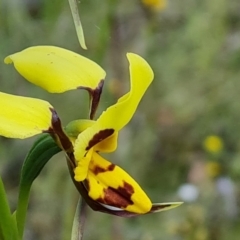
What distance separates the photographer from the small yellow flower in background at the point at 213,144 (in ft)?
5.79

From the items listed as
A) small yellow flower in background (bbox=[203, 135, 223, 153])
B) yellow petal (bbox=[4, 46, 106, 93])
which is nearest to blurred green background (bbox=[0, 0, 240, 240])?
small yellow flower in background (bbox=[203, 135, 223, 153])

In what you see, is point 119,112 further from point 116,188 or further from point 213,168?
point 213,168

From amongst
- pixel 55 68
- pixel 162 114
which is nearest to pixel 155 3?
pixel 162 114

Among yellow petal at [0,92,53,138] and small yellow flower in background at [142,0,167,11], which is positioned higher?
yellow petal at [0,92,53,138]

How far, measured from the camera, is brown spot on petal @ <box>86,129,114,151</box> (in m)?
0.47

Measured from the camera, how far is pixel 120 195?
48 centimetres

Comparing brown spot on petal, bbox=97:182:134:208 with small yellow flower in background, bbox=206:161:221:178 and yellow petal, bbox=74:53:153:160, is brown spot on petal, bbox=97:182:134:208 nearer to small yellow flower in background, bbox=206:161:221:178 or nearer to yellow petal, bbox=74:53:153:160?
yellow petal, bbox=74:53:153:160

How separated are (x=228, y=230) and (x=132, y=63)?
3.75 ft

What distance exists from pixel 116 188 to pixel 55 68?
0.10 m

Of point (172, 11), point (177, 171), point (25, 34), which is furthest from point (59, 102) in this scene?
point (172, 11)

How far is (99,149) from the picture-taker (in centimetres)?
50

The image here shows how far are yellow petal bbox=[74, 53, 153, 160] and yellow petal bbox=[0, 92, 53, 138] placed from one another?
0.03m

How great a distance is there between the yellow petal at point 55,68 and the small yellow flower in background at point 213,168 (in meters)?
1.25

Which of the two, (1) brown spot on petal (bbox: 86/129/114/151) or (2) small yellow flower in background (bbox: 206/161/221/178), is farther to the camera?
(2) small yellow flower in background (bbox: 206/161/221/178)
